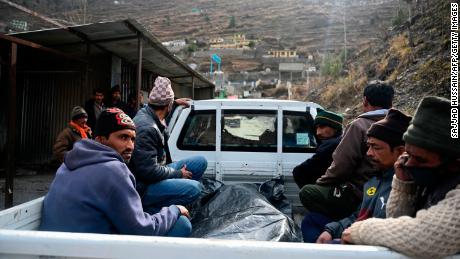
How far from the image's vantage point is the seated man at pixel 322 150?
321 cm

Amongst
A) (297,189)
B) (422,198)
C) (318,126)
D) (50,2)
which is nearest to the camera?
(422,198)

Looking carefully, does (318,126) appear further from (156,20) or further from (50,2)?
(156,20)

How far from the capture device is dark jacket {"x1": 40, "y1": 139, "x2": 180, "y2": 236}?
1.94 m

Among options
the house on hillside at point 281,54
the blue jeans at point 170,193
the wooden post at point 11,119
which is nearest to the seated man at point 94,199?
the blue jeans at point 170,193

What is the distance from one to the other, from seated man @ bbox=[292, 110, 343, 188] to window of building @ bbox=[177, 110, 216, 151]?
1162 millimetres

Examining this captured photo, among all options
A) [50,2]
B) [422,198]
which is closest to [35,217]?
[422,198]

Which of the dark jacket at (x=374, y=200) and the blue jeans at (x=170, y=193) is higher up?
the dark jacket at (x=374, y=200)

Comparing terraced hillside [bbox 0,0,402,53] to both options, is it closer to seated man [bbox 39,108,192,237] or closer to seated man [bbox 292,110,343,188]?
seated man [bbox 292,110,343,188]

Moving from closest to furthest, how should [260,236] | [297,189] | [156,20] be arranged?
[260,236] < [297,189] < [156,20]

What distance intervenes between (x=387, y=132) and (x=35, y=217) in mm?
2019

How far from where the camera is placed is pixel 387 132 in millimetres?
2238

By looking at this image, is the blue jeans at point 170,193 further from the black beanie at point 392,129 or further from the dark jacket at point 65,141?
the dark jacket at point 65,141

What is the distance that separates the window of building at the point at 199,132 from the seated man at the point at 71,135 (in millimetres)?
2086

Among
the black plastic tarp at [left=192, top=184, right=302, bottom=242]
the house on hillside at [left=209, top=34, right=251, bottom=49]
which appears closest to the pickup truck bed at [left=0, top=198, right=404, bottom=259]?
the black plastic tarp at [left=192, top=184, right=302, bottom=242]
